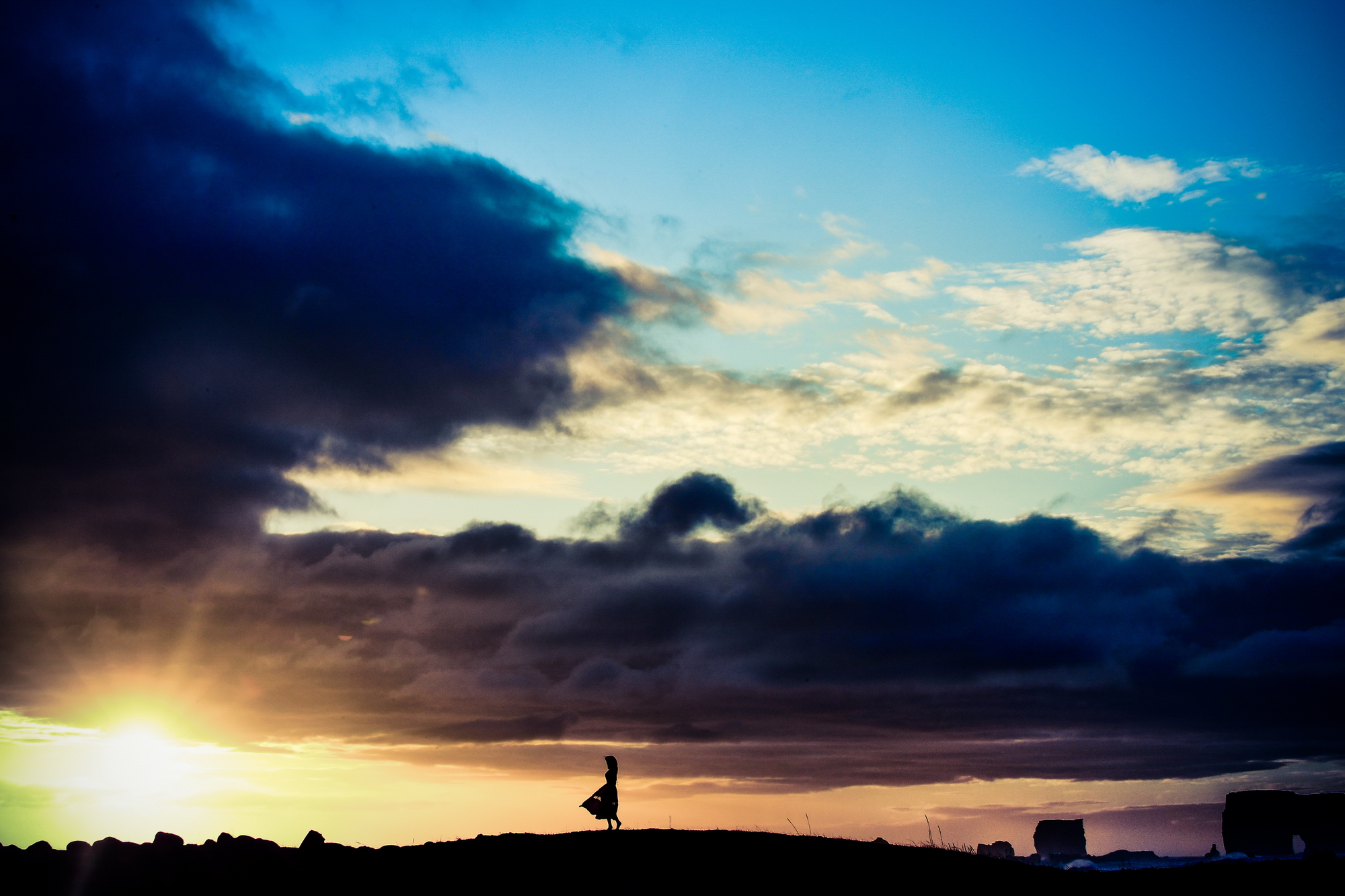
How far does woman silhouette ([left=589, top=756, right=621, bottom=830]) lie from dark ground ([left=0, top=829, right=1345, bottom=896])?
806 millimetres

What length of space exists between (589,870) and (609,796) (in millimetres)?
3604

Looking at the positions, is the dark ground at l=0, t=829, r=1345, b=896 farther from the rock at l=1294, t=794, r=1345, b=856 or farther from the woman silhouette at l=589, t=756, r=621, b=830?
the rock at l=1294, t=794, r=1345, b=856

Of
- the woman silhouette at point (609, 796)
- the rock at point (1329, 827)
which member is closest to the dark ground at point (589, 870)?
the woman silhouette at point (609, 796)

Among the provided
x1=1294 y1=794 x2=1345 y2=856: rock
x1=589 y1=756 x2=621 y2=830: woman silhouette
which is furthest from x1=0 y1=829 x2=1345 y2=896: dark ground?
x1=1294 y1=794 x2=1345 y2=856: rock

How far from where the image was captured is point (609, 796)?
3369 centimetres

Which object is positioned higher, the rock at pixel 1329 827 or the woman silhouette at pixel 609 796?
the woman silhouette at pixel 609 796

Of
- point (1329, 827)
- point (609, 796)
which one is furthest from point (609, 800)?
point (1329, 827)

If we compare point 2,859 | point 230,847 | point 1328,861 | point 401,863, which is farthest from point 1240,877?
point 2,859

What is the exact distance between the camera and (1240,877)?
106 ft

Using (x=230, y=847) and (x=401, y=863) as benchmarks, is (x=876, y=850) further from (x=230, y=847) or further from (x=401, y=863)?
(x=230, y=847)

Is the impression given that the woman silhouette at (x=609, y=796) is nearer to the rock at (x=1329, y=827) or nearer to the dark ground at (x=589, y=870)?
the dark ground at (x=589, y=870)

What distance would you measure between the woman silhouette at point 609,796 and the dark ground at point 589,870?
2.65 feet

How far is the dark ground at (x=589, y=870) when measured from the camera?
92.2 feet

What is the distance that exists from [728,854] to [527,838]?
687 cm
